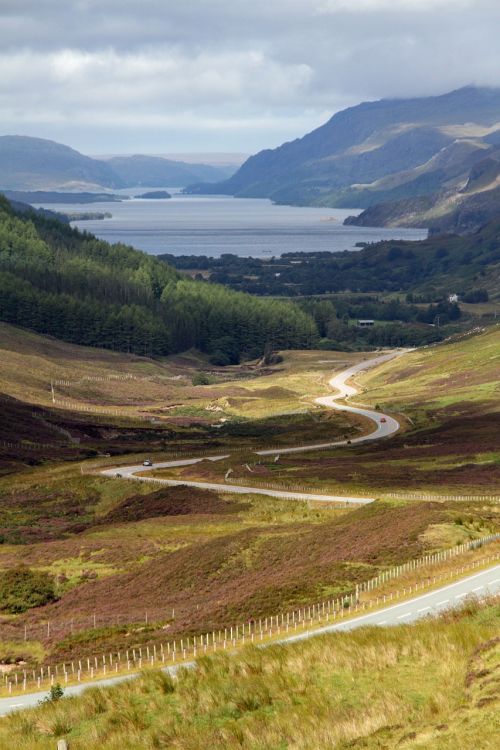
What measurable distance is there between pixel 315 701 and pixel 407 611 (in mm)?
14048

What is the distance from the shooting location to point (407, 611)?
134 feet

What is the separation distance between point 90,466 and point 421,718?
273ft

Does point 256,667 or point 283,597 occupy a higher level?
point 256,667

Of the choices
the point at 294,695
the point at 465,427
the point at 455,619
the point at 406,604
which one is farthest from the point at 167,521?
the point at 465,427

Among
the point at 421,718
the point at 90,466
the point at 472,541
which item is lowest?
the point at 90,466

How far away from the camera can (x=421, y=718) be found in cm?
2470

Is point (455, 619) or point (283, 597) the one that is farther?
point (283, 597)

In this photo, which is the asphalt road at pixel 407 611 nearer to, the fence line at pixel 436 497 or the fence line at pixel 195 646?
the fence line at pixel 195 646

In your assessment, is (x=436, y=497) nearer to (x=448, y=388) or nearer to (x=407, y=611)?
(x=407, y=611)

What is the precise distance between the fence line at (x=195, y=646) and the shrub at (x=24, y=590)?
13.6 m

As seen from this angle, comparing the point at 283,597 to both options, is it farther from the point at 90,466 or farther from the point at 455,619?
the point at 90,466

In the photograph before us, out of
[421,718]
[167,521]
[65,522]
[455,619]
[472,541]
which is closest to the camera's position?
[421,718]

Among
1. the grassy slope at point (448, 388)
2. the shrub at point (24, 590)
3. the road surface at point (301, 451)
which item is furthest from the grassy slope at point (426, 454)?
the shrub at point (24, 590)

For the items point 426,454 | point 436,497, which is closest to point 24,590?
point 436,497
